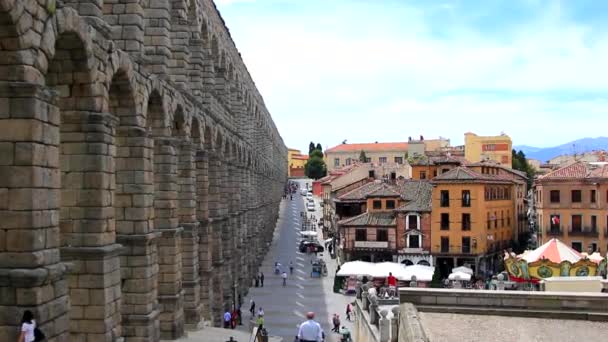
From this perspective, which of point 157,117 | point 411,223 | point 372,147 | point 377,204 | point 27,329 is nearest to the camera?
point 27,329

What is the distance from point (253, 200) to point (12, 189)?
42911 mm

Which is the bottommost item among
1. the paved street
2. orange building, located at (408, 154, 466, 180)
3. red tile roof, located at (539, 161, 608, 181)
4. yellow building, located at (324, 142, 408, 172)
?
the paved street

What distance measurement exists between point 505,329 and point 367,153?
14129 cm

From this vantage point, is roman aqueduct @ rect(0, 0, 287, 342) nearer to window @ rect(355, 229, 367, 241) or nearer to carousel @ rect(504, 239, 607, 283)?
carousel @ rect(504, 239, 607, 283)

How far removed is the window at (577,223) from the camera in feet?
196

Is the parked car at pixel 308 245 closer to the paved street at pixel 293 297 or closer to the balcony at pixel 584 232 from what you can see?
the paved street at pixel 293 297

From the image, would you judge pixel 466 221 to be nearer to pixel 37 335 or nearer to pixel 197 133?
pixel 197 133

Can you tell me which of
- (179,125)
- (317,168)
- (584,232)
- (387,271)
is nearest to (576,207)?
(584,232)

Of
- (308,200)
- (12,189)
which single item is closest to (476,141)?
(308,200)

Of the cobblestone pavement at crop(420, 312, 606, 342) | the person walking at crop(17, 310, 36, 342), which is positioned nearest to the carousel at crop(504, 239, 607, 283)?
the cobblestone pavement at crop(420, 312, 606, 342)

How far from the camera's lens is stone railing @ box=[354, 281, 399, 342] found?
72.6ft

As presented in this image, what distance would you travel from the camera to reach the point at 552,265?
115 ft

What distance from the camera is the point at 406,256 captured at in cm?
5972

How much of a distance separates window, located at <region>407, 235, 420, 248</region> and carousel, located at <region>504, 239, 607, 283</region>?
2248cm
